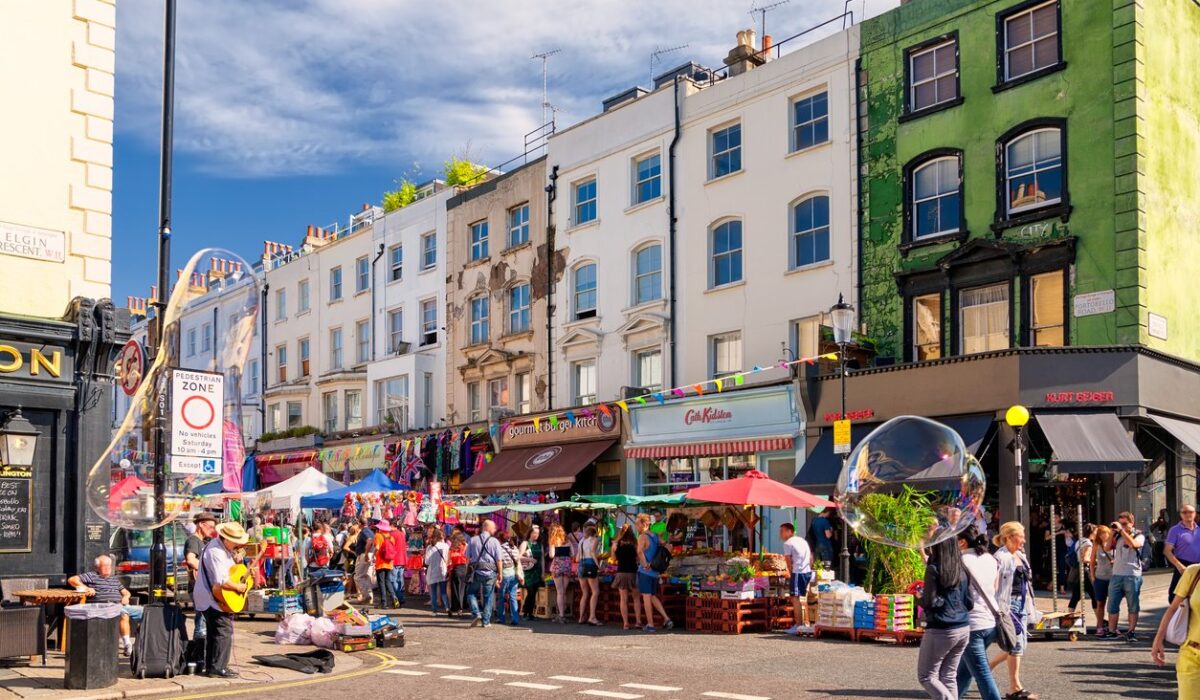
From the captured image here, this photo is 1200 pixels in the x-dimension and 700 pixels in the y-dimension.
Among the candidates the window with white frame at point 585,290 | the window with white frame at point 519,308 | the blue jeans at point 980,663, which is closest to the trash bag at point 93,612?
the blue jeans at point 980,663

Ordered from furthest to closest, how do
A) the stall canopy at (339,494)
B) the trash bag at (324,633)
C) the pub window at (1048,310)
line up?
the stall canopy at (339,494) → the pub window at (1048,310) → the trash bag at (324,633)

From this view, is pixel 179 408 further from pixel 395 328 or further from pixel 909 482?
pixel 395 328

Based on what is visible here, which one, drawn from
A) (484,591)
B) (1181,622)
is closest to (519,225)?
(484,591)

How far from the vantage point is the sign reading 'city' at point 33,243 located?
1620 centimetres

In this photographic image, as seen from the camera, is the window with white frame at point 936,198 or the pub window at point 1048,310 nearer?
the pub window at point 1048,310

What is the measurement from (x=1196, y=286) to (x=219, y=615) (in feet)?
66.0

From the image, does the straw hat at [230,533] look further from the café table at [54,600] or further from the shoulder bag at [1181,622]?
the shoulder bag at [1181,622]

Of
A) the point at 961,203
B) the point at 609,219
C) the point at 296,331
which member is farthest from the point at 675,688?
the point at 296,331

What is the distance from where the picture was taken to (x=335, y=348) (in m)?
44.1

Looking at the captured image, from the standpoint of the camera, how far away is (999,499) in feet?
75.7

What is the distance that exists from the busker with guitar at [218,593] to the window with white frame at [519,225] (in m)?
A: 23.0

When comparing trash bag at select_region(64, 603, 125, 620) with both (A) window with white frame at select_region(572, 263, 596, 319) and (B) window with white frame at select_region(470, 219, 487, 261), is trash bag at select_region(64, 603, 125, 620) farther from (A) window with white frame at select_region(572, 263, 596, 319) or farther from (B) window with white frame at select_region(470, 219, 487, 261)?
(B) window with white frame at select_region(470, 219, 487, 261)

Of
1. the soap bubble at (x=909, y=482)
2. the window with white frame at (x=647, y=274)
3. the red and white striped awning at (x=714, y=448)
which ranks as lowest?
the soap bubble at (x=909, y=482)

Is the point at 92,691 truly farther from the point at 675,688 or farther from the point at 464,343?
the point at 464,343
